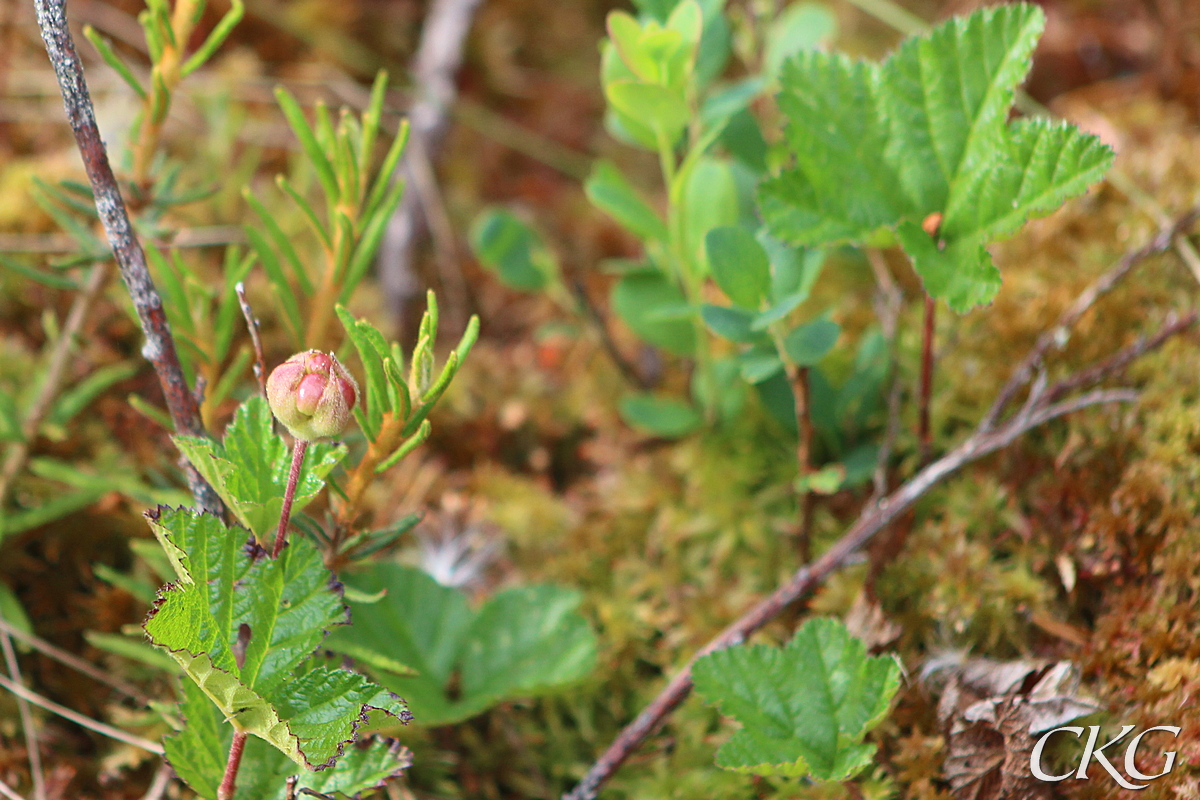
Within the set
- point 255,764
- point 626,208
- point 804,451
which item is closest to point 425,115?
point 626,208

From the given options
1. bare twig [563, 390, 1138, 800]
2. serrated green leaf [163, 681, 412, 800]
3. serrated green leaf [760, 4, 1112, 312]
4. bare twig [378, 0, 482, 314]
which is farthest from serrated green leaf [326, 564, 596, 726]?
bare twig [378, 0, 482, 314]

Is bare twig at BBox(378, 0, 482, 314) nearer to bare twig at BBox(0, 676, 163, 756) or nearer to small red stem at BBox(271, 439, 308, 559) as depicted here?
bare twig at BBox(0, 676, 163, 756)

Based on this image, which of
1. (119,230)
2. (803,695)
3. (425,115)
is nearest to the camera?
(119,230)

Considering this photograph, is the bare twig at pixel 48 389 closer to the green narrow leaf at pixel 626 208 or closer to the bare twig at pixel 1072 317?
the green narrow leaf at pixel 626 208

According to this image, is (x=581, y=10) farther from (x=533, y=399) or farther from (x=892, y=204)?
(x=892, y=204)

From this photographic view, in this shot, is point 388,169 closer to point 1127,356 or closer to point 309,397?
point 309,397

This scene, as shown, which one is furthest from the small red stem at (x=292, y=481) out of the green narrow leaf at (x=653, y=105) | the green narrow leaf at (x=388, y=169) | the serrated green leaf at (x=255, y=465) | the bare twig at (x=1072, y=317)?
the bare twig at (x=1072, y=317)
